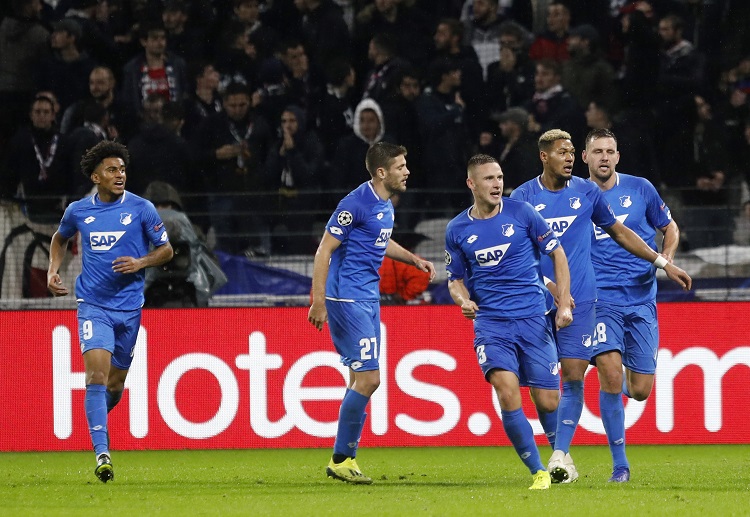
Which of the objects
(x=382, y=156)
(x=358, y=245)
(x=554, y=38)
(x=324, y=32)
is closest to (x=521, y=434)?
(x=358, y=245)

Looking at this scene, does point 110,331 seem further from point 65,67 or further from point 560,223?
point 65,67

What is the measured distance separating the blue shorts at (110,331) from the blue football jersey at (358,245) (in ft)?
4.73

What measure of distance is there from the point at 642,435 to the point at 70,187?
6.17m

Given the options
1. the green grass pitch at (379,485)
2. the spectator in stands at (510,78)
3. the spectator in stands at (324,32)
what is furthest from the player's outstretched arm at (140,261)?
the spectator in stands at (324,32)

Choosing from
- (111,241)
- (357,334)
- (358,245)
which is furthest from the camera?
(111,241)

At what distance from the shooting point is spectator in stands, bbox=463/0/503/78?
49.0 ft

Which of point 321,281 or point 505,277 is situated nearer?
point 505,277

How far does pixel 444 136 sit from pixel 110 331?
5.62 metres

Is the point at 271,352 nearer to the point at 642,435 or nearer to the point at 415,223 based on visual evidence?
the point at 415,223

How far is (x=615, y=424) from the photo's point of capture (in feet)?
26.7

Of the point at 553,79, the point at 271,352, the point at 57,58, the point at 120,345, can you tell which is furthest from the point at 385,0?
the point at 120,345

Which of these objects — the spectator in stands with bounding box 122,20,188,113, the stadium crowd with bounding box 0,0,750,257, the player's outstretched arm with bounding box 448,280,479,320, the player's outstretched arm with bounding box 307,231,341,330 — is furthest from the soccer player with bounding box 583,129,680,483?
the spectator in stands with bounding box 122,20,188,113

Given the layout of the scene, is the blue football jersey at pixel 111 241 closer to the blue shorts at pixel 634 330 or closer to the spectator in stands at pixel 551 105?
the blue shorts at pixel 634 330

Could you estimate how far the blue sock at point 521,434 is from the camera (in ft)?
23.6
